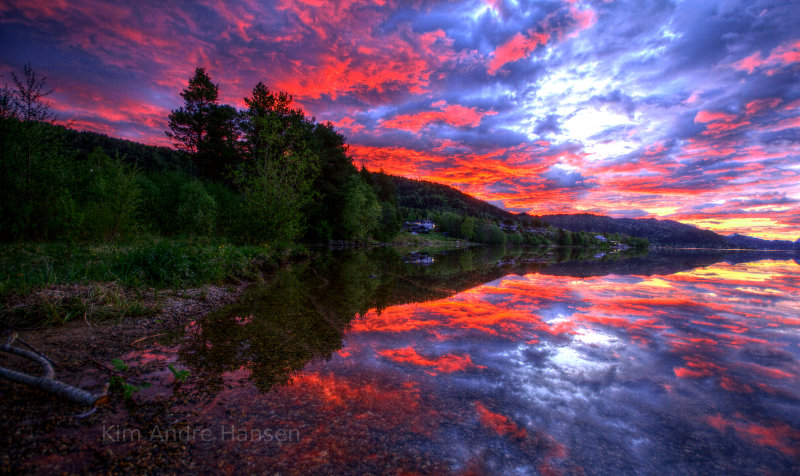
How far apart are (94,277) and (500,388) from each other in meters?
9.07

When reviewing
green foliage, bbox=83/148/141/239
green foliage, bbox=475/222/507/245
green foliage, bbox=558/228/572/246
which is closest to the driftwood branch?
green foliage, bbox=83/148/141/239

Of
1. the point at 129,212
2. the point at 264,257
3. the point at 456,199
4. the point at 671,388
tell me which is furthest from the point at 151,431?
the point at 456,199

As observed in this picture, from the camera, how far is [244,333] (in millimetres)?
6066

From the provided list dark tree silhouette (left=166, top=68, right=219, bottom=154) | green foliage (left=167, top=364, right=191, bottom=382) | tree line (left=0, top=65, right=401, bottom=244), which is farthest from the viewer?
dark tree silhouette (left=166, top=68, right=219, bottom=154)

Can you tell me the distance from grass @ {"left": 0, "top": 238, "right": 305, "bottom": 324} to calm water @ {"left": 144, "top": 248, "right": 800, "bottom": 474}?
1.80 meters

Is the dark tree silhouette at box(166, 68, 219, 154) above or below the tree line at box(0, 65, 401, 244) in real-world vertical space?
above

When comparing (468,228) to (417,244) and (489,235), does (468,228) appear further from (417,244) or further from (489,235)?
(417,244)

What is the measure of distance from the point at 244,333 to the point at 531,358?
5.55 metres

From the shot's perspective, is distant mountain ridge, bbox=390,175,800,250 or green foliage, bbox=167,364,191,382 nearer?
green foliage, bbox=167,364,191,382

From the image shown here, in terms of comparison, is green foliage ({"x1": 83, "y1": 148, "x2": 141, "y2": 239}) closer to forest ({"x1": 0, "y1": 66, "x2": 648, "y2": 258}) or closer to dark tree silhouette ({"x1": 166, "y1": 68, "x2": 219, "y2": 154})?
forest ({"x1": 0, "y1": 66, "x2": 648, "y2": 258})

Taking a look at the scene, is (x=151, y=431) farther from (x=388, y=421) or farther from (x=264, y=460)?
(x=388, y=421)

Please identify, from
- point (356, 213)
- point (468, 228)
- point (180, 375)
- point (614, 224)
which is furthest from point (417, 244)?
point (614, 224)

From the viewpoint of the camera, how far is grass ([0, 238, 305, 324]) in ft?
17.8

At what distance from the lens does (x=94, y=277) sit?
7055 mm
